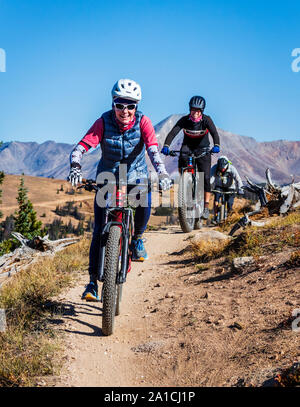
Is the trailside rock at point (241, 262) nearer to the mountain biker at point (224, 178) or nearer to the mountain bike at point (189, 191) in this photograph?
the mountain bike at point (189, 191)

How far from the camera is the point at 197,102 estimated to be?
→ 363 inches

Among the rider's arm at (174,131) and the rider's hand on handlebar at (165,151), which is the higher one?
the rider's arm at (174,131)

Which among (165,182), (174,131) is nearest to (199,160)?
(174,131)

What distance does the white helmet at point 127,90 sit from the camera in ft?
16.8

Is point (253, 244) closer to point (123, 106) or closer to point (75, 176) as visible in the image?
point (123, 106)

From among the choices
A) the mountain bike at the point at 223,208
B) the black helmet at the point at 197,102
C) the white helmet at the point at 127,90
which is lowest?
the mountain bike at the point at 223,208

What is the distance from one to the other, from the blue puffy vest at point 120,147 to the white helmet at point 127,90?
0.28 meters

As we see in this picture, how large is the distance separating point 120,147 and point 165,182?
2.59ft

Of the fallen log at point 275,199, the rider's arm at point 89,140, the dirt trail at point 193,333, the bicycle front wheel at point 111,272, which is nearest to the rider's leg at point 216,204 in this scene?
Result: the fallen log at point 275,199

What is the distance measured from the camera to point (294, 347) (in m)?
3.70
